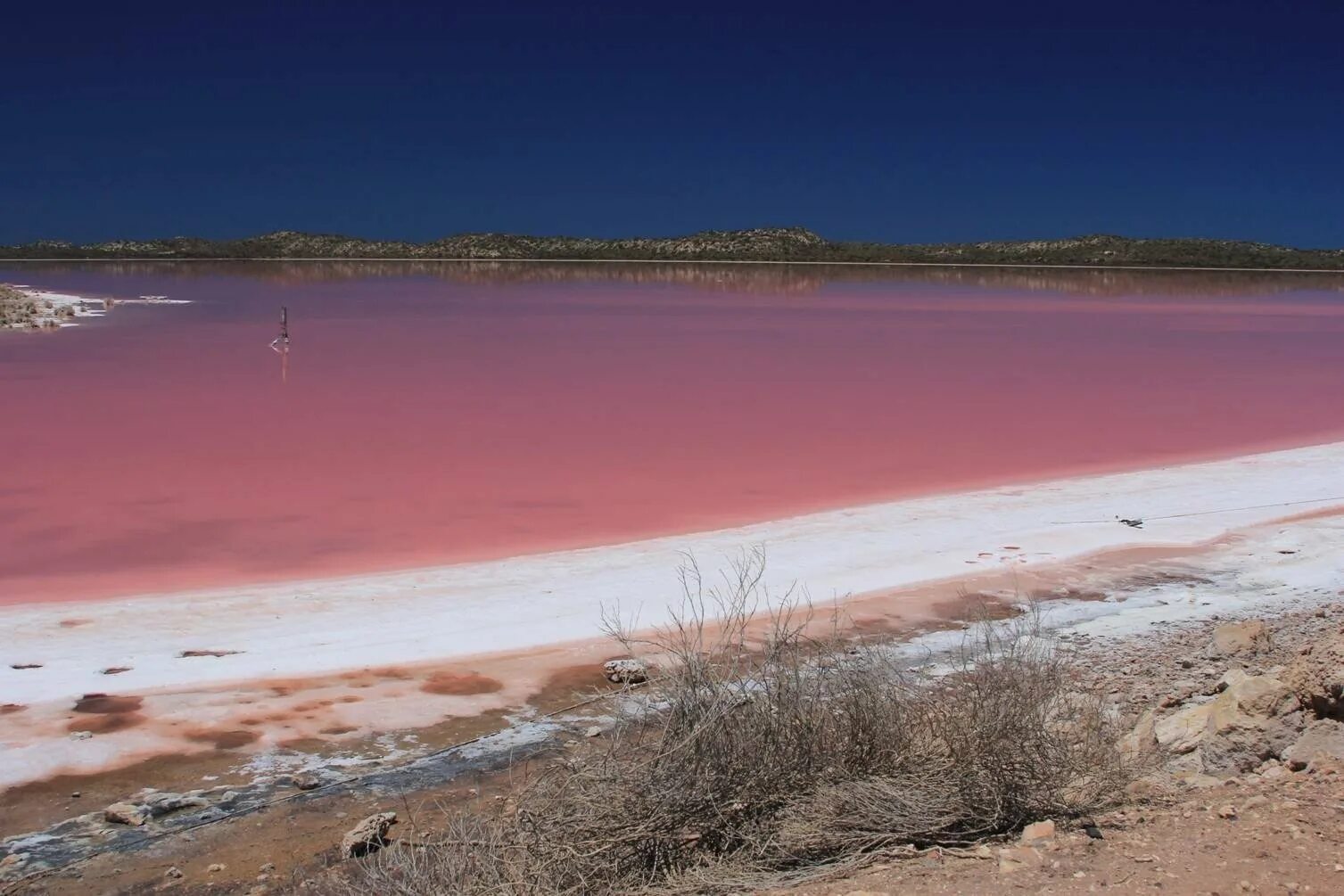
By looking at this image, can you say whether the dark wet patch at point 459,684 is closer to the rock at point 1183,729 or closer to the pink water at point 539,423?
the pink water at point 539,423

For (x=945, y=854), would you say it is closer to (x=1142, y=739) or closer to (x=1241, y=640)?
(x=1142, y=739)

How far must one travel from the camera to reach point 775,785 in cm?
349

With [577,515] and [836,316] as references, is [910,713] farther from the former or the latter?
[836,316]

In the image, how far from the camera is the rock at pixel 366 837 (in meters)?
3.75

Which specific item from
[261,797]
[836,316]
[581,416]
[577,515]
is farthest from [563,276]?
[261,797]

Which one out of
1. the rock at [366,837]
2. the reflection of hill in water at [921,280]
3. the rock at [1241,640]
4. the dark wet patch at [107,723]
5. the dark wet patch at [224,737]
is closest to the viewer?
the rock at [366,837]

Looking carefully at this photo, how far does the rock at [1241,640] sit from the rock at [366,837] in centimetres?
357

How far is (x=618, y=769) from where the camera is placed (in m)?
3.30

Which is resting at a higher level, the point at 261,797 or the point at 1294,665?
the point at 1294,665

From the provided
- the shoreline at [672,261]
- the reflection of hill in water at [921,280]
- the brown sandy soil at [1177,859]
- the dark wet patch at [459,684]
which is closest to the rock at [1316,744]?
the brown sandy soil at [1177,859]

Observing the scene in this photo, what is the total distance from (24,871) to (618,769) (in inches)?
76.9

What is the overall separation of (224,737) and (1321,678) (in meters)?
4.02

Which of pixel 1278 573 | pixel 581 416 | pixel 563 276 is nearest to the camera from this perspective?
pixel 1278 573

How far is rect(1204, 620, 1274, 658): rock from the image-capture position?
5227mm
